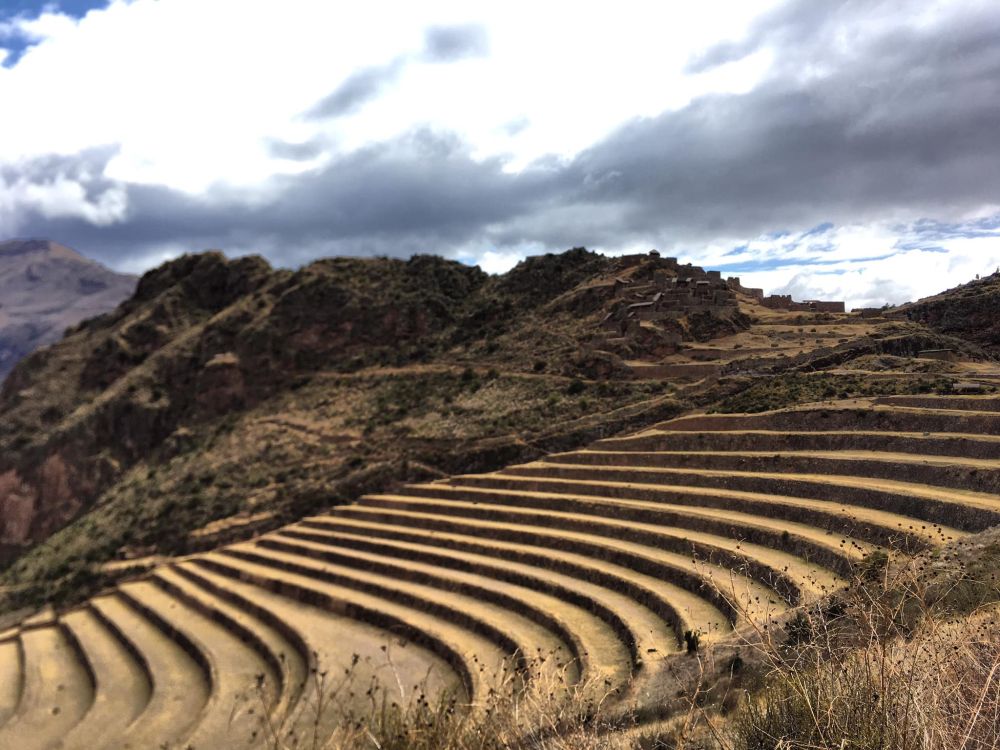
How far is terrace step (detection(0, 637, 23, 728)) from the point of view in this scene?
1736 cm

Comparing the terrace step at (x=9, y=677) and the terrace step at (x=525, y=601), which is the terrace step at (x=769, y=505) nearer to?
the terrace step at (x=525, y=601)

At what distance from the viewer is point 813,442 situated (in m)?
17.7

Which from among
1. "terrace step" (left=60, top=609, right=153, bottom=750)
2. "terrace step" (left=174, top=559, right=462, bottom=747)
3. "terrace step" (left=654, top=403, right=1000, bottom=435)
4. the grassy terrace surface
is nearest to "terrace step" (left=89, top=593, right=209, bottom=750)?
the grassy terrace surface

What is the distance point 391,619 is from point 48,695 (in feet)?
33.5

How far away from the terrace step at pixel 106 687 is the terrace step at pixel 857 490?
560 inches

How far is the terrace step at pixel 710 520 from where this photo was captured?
40.2ft

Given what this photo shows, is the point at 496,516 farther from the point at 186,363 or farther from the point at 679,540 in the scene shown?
the point at 186,363

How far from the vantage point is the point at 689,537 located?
15062 millimetres

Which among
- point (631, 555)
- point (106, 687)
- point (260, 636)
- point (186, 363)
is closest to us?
point (631, 555)

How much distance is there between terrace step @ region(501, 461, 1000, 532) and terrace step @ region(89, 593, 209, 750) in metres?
12.8

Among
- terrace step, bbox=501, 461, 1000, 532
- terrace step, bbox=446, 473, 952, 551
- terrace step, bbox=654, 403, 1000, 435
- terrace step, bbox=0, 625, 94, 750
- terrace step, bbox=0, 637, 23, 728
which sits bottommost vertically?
terrace step, bbox=0, 637, 23, 728

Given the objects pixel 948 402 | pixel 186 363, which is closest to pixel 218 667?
pixel 948 402

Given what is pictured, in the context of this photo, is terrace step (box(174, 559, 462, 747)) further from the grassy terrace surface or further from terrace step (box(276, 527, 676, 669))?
terrace step (box(276, 527, 676, 669))

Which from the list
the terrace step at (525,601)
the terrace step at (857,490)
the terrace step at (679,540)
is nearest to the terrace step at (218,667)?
the terrace step at (525,601)
